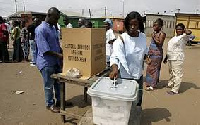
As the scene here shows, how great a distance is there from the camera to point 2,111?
432 centimetres

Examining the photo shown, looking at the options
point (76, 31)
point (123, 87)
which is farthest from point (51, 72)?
point (123, 87)

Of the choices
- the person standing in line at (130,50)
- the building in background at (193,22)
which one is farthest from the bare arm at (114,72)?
the building in background at (193,22)

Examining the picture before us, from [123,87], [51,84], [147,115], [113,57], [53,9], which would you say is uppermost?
[53,9]

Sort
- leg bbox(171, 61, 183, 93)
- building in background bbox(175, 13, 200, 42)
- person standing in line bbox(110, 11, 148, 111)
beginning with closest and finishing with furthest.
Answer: person standing in line bbox(110, 11, 148, 111) → leg bbox(171, 61, 183, 93) → building in background bbox(175, 13, 200, 42)

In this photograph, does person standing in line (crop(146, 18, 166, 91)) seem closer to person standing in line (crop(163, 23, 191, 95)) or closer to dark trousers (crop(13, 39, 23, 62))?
person standing in line (crop(163, 23, 191, 95))

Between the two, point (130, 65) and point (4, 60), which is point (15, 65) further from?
point (130, 65)

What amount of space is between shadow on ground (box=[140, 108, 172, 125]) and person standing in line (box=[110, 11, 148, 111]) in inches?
46.6

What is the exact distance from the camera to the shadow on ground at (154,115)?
400 cm

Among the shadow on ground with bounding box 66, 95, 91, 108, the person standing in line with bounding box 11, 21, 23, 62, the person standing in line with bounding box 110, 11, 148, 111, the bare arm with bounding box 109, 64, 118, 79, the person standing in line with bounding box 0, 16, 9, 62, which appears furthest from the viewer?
the person standing in line with bounding box 11, 21, 23, 62

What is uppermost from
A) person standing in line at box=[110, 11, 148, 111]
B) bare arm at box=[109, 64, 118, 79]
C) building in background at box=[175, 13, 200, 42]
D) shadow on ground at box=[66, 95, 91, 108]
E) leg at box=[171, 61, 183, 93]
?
building in background at box=[175, 13, 200, 42]

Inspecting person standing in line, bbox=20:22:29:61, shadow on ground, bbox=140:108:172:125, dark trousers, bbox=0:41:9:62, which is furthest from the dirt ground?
person standing in line, bbox=20:22:29:61

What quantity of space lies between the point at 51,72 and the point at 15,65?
5292mm

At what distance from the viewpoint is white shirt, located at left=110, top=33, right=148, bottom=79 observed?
112 inches

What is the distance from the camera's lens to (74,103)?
15.8 ft
